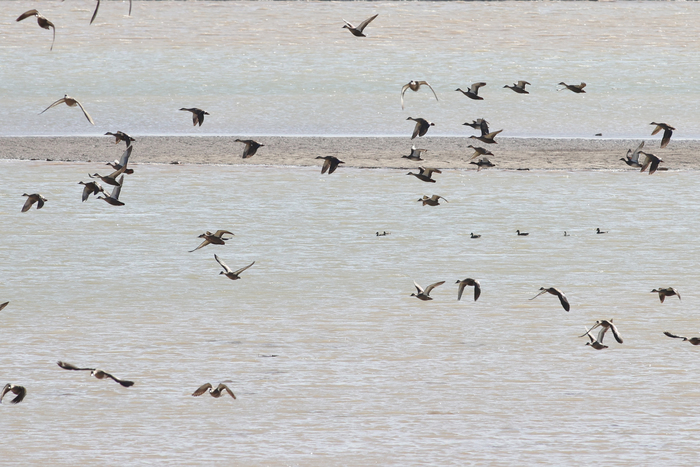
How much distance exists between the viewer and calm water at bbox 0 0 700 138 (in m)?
31.5

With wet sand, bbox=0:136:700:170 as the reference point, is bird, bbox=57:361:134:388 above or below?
above

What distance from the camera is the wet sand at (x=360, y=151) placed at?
24703mm

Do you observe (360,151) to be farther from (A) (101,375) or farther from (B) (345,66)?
(A) (101,375)

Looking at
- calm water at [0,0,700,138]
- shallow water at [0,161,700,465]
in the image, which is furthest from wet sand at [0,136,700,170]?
shallow water at [0,161,700,465]

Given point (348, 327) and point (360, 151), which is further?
point (360, 151)

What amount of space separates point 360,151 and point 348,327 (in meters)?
15.1

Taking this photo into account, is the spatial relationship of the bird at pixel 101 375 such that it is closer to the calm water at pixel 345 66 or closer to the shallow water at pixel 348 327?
the shallow water at pixel 348 327

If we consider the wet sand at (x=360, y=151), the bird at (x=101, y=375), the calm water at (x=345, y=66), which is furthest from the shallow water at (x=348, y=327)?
the calm water at (x=345, y=66)

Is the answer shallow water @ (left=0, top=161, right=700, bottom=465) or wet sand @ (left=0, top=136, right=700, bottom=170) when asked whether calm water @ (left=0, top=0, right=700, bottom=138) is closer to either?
wet sand @ (left=0, top=136, right=700, bottom=170)

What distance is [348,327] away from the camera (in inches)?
456

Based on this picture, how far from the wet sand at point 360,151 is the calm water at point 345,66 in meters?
1.57

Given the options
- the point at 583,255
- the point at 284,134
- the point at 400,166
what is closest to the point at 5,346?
the point at 583,255

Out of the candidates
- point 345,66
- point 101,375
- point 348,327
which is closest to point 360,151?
point 345,66

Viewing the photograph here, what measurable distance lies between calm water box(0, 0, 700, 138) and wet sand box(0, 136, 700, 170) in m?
1.57
